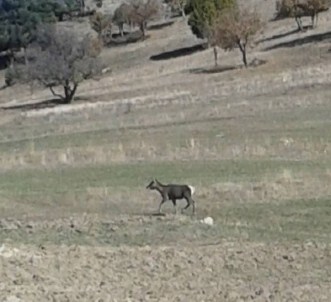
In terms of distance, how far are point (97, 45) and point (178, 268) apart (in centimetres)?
9018

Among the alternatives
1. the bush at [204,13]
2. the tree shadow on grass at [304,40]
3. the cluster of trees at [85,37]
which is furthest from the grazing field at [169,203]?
the bush at [204,13]

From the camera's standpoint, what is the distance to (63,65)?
73.7 meters

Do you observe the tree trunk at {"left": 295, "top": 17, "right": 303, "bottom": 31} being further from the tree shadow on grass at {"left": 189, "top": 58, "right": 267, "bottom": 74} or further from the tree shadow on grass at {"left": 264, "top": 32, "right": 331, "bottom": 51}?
the tree shadow on grass at {"left": 189, "top": 58, "right": 267, "bottom": 74}

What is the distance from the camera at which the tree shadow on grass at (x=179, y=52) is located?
9656cm

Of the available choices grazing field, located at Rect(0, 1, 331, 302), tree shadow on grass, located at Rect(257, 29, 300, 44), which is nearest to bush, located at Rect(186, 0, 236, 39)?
tree shadow on grass, located at Rect(257, 29, 300, 44)

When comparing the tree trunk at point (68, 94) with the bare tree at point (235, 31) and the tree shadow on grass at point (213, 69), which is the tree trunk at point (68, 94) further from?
the bare tree at point (235, 31)

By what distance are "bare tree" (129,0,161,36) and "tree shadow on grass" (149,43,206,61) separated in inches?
634

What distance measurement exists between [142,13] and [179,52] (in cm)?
1873

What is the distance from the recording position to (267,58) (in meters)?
80.1

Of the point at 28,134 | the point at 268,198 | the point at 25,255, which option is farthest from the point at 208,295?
the point at 28,134

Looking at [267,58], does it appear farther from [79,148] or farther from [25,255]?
[25,255]

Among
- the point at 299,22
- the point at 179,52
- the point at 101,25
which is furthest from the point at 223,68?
the point at 101,25

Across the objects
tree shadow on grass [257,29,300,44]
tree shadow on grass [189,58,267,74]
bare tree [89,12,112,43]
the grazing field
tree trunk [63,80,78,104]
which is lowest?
bare tree [89,12,112,43]

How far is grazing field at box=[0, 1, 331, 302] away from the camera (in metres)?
16.2
